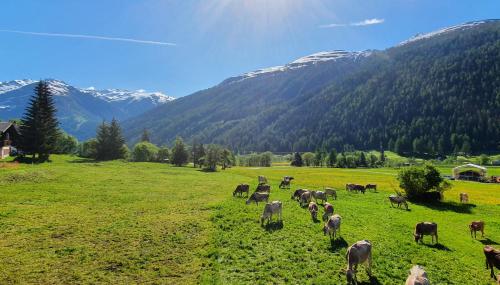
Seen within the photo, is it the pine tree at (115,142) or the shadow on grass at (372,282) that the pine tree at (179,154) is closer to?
the pine tree at (115,142)

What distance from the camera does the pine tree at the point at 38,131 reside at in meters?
77.4

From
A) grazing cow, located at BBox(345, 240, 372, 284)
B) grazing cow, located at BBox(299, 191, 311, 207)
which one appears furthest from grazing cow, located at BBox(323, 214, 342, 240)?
grazing cow, located at BBox(299, 191, 311, 207)

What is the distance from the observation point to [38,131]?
7731cm

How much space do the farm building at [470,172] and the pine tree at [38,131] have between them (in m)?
126

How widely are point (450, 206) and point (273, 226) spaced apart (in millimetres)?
33199

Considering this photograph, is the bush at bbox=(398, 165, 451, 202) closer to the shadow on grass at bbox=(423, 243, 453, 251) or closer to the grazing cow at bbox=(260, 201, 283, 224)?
the shadow on grass at bbox=(423, 243, 453, 251)

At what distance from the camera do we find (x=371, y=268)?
18844 millimetres

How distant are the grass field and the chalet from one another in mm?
60668

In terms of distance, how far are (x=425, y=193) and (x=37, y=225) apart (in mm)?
51819

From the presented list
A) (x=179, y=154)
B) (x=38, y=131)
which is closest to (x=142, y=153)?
(x=179, y=154)

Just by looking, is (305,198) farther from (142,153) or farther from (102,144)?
(142,153)

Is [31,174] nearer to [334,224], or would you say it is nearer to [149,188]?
[149,188]

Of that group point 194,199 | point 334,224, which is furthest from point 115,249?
point 194,199

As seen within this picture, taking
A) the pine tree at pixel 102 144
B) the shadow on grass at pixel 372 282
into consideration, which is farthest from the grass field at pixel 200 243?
the pine tree at pixel 102 144
